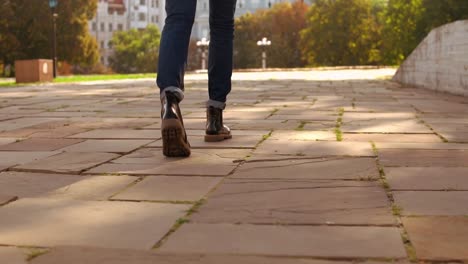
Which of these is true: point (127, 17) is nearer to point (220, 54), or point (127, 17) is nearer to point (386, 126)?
point (386, 126)

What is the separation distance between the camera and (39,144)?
14.3 feet

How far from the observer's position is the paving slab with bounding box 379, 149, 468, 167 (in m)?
3.41

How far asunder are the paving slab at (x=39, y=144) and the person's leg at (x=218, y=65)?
0.86 m

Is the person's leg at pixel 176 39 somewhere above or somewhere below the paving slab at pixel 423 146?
above

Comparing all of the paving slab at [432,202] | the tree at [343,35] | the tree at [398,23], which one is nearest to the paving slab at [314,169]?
the paving slab at [432,202]

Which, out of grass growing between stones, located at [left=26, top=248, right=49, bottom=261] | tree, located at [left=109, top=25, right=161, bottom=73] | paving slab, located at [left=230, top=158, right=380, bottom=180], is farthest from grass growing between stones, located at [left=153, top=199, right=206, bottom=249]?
tree, located at [left=109, top=25, right=161, bottom=73]

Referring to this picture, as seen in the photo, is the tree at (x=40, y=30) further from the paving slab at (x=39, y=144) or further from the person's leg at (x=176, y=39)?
the person's leg at (x=176, y=39)

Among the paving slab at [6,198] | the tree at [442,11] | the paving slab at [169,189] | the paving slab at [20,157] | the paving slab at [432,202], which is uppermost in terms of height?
the tree at [442,11]

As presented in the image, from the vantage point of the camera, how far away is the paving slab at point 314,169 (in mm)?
3068

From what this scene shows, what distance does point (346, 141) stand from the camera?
14.3 ft

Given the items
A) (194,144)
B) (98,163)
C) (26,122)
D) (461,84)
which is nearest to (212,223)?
(98,163)

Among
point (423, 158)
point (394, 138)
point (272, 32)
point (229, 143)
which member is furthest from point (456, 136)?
point (272, 32)

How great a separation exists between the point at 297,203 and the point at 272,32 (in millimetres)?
76514

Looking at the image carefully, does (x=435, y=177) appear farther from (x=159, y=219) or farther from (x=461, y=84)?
(x=461, y=84)
